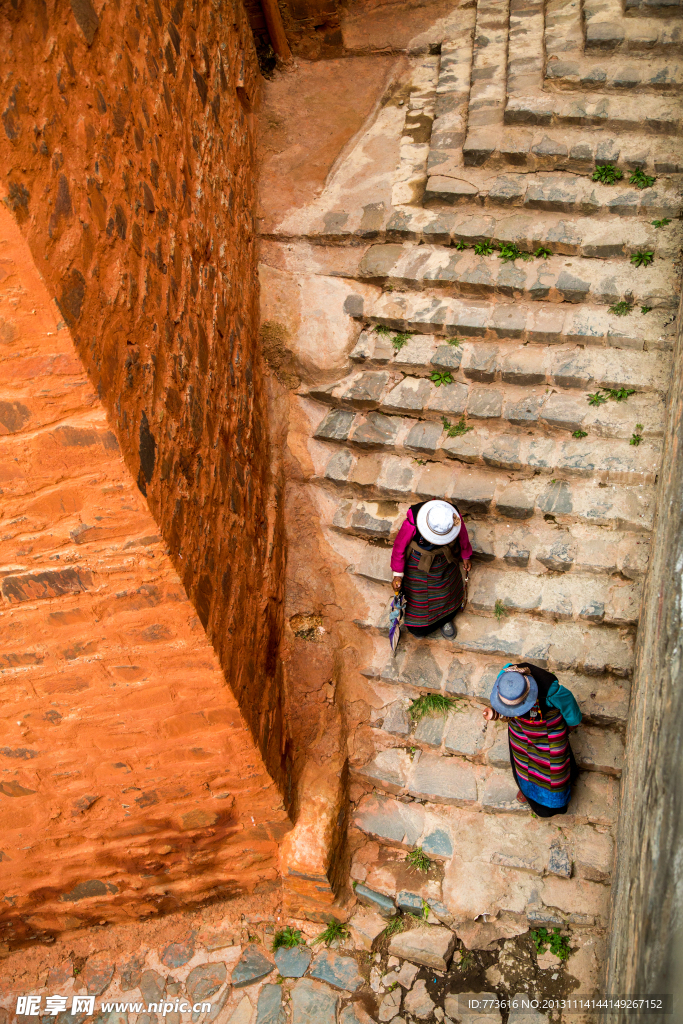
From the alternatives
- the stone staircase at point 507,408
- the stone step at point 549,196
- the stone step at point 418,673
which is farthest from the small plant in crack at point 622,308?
the stone step at point 418,673

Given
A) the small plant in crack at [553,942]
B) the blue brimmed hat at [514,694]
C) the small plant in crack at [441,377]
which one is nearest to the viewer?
the blue brimmed hat at [514,694]

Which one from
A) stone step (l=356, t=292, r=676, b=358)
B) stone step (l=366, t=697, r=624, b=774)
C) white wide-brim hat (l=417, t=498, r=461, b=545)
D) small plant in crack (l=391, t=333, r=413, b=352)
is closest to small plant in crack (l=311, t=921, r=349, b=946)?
stone step (l=366, t=697, r=624, b=774)

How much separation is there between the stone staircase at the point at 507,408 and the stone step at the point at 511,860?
0.04 ft

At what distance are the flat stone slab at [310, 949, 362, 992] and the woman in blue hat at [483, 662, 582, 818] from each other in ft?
4.32

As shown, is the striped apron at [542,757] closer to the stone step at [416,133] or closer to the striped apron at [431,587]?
the striped apron at [431,587]

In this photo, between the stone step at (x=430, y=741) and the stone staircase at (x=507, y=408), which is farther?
the stone step at (x=430, y=741)

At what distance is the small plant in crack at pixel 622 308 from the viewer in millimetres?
4336

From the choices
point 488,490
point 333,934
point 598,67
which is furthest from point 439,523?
point 598,67

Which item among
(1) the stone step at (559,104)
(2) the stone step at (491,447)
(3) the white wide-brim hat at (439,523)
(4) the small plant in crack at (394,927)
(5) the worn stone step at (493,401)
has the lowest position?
(4) the small plant in crack at (394,927)

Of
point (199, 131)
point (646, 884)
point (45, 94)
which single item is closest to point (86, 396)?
point (45, 94)

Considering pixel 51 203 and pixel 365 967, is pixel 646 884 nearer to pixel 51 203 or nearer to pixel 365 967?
pixel 365 967

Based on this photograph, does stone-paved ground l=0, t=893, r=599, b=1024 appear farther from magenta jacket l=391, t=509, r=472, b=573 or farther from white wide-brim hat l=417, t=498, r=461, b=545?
white wide-brim hat l=417, t=498, r=461, b=545

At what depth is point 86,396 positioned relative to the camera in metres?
2.38

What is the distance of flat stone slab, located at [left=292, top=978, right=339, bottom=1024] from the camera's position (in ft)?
12.0
